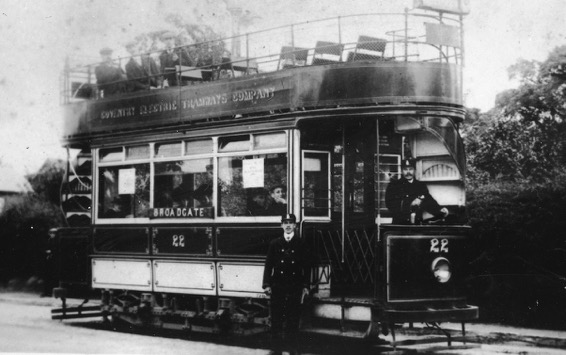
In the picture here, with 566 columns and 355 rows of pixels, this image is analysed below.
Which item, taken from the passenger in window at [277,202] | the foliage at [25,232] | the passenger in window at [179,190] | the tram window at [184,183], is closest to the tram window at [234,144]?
the tram window at [184,183]

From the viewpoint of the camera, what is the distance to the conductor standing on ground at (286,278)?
30.2 ft

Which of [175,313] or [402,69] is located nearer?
[402,69]

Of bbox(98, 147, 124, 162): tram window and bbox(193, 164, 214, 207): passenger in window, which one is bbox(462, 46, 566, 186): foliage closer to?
bbox(193, 164, 214, 207): passenger in window

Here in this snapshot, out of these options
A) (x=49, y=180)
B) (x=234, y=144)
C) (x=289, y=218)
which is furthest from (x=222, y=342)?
(x=49, y=180)

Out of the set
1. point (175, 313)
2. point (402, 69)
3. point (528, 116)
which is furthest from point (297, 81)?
point (528, 116)

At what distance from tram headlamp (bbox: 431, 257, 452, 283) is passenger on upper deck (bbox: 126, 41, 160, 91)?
5.42 m

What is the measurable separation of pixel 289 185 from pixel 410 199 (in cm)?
151

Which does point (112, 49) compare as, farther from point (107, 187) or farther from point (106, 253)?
point (106, 253)

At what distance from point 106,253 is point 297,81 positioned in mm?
4392

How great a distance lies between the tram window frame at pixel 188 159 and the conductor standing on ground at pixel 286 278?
818 mm

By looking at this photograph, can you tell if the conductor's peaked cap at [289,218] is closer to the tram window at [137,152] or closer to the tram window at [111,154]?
the tram window at [137,152]

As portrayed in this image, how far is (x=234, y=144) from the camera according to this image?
10.8 meters

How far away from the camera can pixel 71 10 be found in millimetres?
11398

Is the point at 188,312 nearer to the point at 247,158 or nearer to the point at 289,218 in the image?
the point at 247,158
